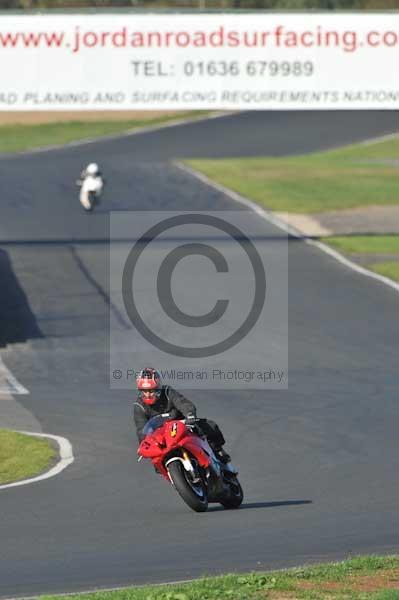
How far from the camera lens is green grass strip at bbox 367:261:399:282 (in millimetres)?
35625

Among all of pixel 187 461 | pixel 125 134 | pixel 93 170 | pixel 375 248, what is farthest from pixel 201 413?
pixel 125 134

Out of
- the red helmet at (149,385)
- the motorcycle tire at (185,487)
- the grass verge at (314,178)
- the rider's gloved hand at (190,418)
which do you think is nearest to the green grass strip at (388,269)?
the grass verge at (314,178)

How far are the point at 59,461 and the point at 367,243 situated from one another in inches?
957

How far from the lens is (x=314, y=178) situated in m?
57.9

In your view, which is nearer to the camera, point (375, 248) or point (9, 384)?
point (9, 384)

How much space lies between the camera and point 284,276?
35.2 metres

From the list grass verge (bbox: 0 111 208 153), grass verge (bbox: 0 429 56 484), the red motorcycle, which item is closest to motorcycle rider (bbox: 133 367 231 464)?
the red motorcycle

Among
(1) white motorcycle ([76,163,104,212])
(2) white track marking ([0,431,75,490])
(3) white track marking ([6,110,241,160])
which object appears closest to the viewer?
(2) white track marking ([0,431,75,490])

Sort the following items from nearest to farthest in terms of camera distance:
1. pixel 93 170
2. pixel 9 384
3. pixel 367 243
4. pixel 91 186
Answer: pixel 9 384 < pixel 367 243 < pixel 93 170 < pixel 91 186

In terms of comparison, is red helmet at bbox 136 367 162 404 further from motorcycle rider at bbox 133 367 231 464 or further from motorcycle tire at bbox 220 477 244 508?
motorcycle tire at bbox 220 477 244 508

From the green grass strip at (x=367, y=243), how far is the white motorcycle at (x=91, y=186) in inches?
308

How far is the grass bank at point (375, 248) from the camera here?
120 ft

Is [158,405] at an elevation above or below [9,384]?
above

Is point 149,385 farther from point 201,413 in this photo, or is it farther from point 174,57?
point 174,57
